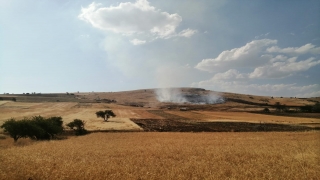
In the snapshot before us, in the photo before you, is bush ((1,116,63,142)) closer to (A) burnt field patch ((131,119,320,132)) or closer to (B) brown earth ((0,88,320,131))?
(B) brown earth ((0,88,320,131))

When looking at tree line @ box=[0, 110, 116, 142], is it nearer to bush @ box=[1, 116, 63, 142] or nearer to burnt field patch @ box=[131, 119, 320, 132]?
bush @ box=[1, 116, 63, 142]

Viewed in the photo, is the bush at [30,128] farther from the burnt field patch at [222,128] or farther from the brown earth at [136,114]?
the burnt field patch at [222,128]

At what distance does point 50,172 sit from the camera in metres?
11.6

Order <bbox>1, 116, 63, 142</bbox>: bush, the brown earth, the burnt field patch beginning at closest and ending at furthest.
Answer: <bbox>1, 116, 63, 142</bbox>: bush < the burnt field patch < the brown earth

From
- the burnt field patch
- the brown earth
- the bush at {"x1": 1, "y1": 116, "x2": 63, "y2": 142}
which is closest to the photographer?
the bush at {"x1": 1, "y1": 116, "x2": 63, "y2": 142}

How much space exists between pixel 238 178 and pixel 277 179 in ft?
6.54

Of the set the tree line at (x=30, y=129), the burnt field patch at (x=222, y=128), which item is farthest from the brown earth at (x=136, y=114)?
the tree line at (x=30, y=129)

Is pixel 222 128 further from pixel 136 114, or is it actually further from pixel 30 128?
pixel 136 114

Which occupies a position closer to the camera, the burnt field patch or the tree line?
the tree line

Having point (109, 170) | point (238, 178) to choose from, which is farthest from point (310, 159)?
point (109, 170)

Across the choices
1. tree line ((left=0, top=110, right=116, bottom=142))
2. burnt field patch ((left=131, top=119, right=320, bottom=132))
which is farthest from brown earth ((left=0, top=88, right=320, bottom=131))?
tree line ((left=0, top=110, right=116, bottom=142))

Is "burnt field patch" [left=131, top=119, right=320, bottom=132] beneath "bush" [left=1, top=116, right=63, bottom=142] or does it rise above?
beneath

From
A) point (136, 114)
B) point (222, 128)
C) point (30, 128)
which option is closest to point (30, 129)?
point (30, 128)

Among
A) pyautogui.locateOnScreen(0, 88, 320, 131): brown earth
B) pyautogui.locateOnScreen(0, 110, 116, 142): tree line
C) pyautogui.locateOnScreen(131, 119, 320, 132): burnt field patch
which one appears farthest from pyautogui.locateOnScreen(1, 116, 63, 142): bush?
pyautogui.locateOnScreen(131, 119, 320, 132): burnt field patch
